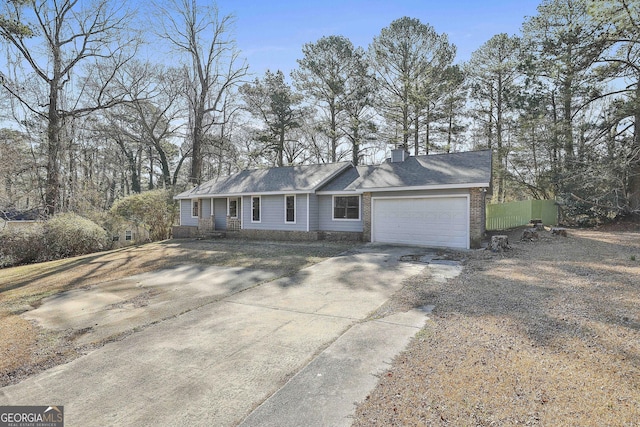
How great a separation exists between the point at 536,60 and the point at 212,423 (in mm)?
21942

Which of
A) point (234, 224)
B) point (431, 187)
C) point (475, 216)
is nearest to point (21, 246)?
point (234, 224)

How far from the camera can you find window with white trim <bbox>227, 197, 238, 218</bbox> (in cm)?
1961

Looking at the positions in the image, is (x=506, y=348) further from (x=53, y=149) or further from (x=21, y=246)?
(x=53, y=149)

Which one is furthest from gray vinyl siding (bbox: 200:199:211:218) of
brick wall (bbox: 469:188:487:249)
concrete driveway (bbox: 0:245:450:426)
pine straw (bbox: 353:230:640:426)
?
pine straw (bbox: 353:230:640:426)

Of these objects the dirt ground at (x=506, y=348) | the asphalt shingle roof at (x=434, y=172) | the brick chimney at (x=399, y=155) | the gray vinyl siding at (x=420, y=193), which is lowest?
the dirt ground at (x=506, y=348)

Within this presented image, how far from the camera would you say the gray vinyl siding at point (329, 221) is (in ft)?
50.8

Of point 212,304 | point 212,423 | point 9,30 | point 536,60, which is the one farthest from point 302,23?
point 212,423

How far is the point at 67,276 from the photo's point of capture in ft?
33.1

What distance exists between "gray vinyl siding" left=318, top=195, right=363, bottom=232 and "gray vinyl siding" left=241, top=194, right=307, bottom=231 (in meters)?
0.81

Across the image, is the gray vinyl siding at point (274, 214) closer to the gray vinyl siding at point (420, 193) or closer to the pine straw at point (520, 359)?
the gray vinyl siding at point (420, 193)

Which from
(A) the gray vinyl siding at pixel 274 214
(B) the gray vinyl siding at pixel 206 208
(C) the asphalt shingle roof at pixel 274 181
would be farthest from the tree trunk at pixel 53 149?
(A) the gray vinyl siding at pixel 274 214

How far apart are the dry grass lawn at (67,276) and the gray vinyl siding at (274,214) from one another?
177 cm

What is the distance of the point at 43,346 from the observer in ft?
15.5

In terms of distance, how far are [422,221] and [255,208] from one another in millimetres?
9335
